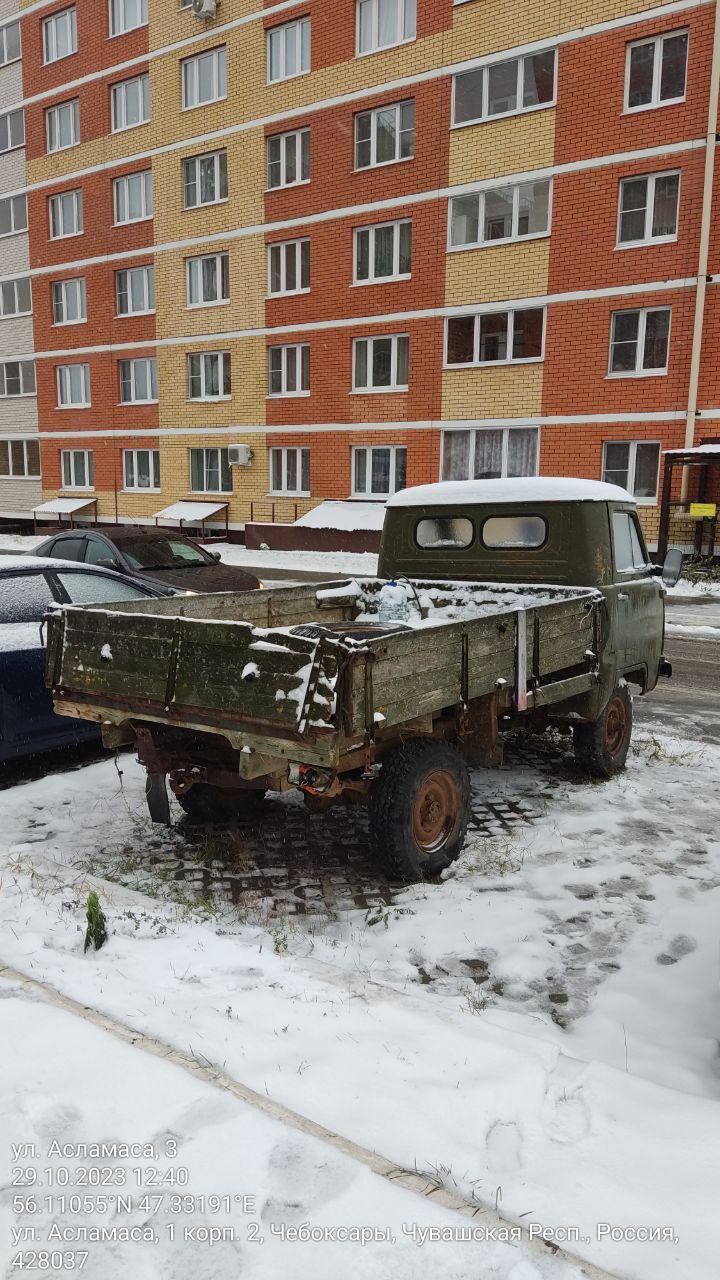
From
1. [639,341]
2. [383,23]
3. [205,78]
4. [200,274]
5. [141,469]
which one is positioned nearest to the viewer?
[639,341]

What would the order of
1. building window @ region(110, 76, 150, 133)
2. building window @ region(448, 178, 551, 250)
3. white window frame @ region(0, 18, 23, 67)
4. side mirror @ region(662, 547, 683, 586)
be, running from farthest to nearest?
white window frame @ region(0, 18, 23, 67)
building window @ region(110, 76, 150, 133)
building window @ region(448, 178, 551, 250)
side mirror @ region(662, 547, 683, 586)

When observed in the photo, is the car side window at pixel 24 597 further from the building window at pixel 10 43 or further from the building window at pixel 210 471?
the building window at pixel 10 43

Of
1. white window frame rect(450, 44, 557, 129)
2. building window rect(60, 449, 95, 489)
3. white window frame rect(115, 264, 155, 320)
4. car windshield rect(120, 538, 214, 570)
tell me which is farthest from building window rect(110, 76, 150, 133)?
car windshield rect(120, 538, 214, 570)

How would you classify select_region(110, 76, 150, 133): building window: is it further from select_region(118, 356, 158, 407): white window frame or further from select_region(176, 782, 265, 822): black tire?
select_region(176, 782, 265, 822): black tire

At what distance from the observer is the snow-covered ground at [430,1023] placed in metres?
2.40

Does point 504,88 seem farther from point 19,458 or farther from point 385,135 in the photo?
point 19,458

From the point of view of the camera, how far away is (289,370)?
25547 mm

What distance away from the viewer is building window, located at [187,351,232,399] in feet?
88.6

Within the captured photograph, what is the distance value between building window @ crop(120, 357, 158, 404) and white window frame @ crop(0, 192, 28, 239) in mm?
8565

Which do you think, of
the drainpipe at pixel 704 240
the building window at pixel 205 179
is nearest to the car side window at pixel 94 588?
the drainpipe at pixel 704 240

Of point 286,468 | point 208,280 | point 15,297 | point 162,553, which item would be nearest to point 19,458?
point 15,297

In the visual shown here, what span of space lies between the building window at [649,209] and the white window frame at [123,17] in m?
18.3

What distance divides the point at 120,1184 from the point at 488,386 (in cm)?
2122

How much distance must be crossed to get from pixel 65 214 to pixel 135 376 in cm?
737
